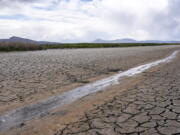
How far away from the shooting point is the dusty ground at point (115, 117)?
10.8 ft

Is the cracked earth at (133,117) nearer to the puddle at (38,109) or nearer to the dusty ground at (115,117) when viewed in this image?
the dusty ground at (115,117)

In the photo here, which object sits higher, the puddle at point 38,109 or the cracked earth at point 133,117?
the cracked earth at point 133,117

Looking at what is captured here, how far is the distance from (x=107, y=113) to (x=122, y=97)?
1259 mm

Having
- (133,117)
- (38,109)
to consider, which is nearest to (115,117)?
(133,117)

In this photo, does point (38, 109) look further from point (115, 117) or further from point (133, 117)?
point (133, 117)

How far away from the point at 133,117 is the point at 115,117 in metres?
0.34

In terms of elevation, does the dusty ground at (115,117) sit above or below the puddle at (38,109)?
above

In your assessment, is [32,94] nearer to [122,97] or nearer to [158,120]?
[122,97]

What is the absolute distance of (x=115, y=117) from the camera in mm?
3811

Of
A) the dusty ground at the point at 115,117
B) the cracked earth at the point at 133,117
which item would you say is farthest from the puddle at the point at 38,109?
the cracked earth at the point at 133,117

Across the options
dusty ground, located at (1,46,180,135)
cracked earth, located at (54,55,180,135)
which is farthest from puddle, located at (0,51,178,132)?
cracked earth, located at (54,55,180,135)

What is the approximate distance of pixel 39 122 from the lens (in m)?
3.77

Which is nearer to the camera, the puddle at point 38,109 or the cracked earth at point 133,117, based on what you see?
the cracked earth at point 133,117

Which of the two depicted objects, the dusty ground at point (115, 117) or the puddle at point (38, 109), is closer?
the dusty ground at point (115, 117)
